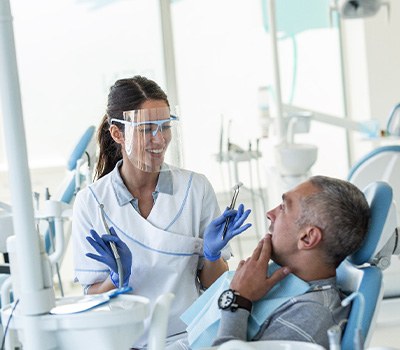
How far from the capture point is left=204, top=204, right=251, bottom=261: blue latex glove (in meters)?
1.98

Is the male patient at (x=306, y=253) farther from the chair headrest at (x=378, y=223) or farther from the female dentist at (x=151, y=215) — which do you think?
the female dentist at (x=151, y=215)

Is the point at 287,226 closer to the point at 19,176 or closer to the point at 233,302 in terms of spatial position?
the point at 233,302

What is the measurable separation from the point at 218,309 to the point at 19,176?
655 millimetres

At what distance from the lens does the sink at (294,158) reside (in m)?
3.92

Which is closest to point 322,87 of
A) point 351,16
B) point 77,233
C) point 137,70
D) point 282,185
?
point 137,70

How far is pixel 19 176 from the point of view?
134 cm

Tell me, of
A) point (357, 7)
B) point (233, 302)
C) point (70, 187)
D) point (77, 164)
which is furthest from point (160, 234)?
point (357, 7)

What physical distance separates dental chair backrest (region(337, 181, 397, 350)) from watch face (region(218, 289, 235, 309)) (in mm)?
239

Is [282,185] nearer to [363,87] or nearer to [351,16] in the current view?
[351,16]

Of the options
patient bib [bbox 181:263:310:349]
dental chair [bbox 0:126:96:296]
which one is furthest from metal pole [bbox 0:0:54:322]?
dental chair [bbox 0:126:96:296]

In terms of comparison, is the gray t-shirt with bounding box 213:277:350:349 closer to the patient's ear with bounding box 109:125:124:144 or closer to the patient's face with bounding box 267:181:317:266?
the patient's face with bounding box 267:181:317:266

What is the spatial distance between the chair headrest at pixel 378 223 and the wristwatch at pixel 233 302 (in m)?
0.27

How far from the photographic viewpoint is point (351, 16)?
4258 millimetres

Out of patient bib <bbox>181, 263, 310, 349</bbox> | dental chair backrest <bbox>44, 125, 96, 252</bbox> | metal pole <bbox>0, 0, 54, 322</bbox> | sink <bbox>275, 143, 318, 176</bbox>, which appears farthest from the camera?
sink <bbox>275, 143, 318, 176</bbox>
